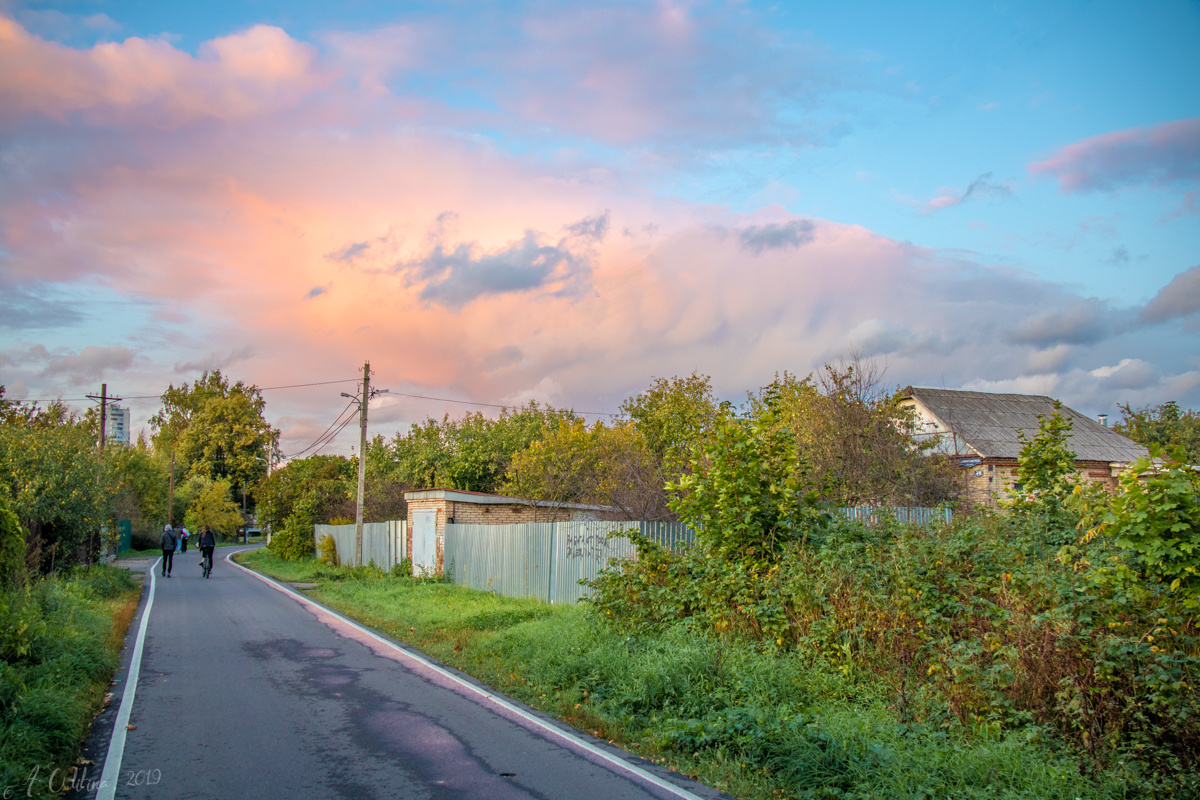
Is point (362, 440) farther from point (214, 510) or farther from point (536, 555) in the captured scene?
point (214, 510)

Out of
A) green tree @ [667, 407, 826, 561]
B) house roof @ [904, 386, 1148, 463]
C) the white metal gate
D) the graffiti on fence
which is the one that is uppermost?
house roof @ [904, 386, 1148, 463]

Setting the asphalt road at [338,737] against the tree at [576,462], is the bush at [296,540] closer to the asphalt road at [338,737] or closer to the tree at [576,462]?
the tree at [576,462]

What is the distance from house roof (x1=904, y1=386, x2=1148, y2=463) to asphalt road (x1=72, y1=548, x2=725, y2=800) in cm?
2171

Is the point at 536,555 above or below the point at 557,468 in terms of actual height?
below

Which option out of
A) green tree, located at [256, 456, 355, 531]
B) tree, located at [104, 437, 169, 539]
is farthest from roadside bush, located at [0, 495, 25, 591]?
tree, located at [104, 437, 169, 539]

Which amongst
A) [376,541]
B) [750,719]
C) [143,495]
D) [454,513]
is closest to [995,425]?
[454,513]

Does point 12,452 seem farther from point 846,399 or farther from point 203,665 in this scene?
point 846,399

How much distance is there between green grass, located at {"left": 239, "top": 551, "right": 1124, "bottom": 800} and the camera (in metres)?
5.07

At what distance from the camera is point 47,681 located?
7289 millimetres

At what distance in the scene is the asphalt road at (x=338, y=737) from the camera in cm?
528

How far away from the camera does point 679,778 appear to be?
5.60m
